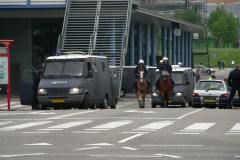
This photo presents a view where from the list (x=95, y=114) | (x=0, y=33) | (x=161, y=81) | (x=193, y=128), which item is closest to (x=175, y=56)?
(x=0, y=33)

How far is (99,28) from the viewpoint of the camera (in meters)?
55.7

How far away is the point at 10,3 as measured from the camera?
56.0m

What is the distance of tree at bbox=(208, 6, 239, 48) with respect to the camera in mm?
145375

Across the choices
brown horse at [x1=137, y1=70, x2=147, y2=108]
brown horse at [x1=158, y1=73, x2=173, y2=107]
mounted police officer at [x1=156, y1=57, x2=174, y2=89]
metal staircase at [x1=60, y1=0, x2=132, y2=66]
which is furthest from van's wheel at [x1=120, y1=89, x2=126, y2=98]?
mounted police officer at [x1=156, y1=57, x2=174, y2=89]

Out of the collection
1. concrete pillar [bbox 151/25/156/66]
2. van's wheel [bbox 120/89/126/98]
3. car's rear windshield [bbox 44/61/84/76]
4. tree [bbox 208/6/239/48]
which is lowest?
van's wheel [bbox 120/89/126/98]

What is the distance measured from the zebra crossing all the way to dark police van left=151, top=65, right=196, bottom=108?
17718 mm

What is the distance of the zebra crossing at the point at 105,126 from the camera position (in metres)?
19.8

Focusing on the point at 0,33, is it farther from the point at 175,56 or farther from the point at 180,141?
the point at 180,141

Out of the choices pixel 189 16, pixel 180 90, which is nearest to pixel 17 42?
pixel 180 90

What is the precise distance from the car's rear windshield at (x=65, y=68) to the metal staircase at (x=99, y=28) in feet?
68.9

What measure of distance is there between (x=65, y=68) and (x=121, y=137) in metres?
15.6

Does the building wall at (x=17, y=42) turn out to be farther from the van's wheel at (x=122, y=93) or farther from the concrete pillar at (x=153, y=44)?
the concrete pillar at (x=153, y=44)

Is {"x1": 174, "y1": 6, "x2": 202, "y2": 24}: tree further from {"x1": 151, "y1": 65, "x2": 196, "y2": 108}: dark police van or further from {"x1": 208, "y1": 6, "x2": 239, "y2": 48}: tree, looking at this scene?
{"x1": 151, "y1": 65, "x2": 196, "y2": 108}: dark police van

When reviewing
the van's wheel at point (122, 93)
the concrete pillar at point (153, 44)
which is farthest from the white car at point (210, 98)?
the concrete pillar at point (153, 44)
